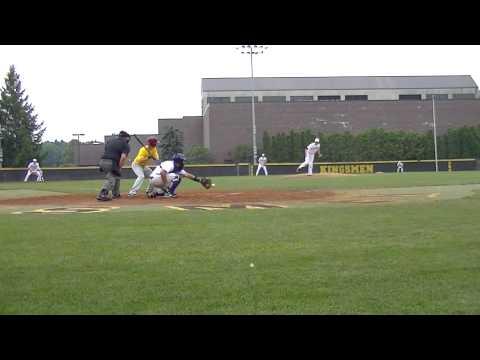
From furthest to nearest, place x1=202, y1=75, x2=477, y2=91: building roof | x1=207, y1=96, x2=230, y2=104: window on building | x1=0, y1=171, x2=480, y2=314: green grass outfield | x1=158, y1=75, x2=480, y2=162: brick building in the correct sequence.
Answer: x1=202, y1=75, x2=477, y2=91: building roof, x1=207, y1=96, x2=230, y2=104: window on building, x1=158, y1=75, x2=480, y2=162: brick building, x1=0, y1=171, x2=480, y2=314: green grass outfield

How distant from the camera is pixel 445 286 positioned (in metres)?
4.85

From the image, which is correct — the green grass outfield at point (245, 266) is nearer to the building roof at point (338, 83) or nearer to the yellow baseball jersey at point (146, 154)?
the yellow baseball jersey at point (146, 154)

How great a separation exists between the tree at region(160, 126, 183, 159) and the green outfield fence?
96.1 feet

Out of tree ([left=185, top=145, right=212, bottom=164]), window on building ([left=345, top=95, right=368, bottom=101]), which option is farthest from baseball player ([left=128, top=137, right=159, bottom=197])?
window on building ([left=345, top=95, right=368, bottom=101])

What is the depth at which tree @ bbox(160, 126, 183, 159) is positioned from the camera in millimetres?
82000

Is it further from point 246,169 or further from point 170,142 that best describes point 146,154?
point 170,142

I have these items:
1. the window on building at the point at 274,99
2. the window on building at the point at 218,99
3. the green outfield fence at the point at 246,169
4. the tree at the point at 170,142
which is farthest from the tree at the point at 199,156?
the green outfield fence at the point at 246,169

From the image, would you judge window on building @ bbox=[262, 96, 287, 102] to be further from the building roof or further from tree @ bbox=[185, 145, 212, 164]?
tree @ bbox=[185, 145, 212, 164]

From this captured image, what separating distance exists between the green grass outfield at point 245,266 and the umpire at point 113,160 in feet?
20.5

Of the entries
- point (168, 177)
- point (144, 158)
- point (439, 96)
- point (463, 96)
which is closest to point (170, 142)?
point (439, 96)

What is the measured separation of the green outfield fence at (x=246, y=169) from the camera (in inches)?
1820

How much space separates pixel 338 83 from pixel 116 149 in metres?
77.8
